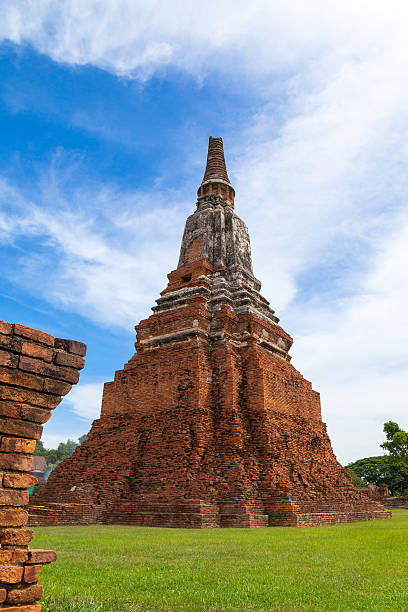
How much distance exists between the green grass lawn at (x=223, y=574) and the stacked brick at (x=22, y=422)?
73 centimetres

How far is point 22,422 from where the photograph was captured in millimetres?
3578

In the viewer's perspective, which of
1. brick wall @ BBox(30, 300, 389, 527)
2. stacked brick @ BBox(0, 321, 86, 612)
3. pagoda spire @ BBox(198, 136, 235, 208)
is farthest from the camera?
pagoda spire @ BBox(198, 136, 235, 208)

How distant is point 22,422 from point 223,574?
10.3ft

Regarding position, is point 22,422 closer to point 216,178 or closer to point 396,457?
point 216,178

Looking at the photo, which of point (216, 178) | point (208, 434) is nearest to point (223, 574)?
point (208, 434)

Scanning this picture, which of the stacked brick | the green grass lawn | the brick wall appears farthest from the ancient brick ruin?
the stacked brick

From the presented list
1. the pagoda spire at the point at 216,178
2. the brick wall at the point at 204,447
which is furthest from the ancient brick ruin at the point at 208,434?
the pagoda spire at the point at 216,178

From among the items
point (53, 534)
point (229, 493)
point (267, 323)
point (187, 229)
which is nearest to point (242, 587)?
point (53, 534)

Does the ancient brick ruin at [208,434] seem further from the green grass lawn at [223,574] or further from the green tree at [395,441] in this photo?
the green tree at [395,441]

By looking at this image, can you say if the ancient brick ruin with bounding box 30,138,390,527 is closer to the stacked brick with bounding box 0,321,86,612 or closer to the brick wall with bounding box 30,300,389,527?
the brick wall with bounding box 30,300,389,527

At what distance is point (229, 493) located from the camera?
1223 centimetres

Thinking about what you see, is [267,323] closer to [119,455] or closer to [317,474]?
[317,474]

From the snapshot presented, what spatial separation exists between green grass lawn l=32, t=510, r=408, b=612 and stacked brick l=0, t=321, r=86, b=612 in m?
0.73

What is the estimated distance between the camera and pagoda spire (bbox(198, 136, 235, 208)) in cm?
2422
